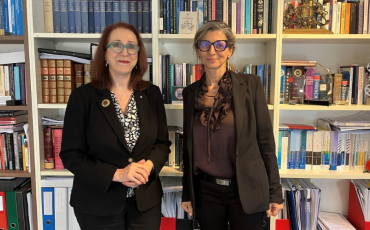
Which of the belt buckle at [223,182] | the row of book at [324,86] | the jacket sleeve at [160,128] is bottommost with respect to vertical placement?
the belt buckle at [223,182]

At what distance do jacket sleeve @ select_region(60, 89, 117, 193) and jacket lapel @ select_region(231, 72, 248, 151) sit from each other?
592mm

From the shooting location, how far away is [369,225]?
1.80 metres

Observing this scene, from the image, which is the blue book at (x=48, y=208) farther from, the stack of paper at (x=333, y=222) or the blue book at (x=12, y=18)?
the stack of paper at (x=333, y=222)

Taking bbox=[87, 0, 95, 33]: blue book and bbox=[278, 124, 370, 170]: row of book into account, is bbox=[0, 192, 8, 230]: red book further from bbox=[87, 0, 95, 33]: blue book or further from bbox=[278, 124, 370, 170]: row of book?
bbox=[278, 124, 370, 170]: row of book

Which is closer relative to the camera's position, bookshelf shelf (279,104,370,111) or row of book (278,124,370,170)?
bookshelf shelf (279,104,370,111)

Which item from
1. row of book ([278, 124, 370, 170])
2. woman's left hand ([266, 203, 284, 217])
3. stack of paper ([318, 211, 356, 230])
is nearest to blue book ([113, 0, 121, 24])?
row of book ([278, 124, 370, 170])

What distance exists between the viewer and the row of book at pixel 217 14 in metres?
1.69

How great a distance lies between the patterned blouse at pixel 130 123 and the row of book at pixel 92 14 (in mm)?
607

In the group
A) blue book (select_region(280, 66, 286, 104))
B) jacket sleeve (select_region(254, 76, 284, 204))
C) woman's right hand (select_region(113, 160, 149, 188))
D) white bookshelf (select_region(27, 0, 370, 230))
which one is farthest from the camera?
blue book (select_region(280, 66, 286, 104))

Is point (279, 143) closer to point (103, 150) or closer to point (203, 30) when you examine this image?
point (203, 30)

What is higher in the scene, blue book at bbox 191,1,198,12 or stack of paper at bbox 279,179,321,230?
blue book at bbox 191,1,198,12

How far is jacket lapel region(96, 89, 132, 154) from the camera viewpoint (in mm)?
1246

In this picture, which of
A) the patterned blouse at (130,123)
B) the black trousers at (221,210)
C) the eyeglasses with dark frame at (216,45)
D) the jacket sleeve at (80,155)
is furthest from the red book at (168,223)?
the eyeglasses with dark frame at (216,45)

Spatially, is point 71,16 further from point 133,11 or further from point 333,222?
point 333,222
